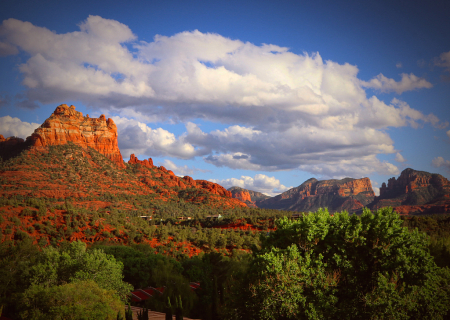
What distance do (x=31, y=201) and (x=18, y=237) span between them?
15.8m

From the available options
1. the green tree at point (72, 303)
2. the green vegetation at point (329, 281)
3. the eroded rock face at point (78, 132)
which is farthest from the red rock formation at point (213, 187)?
the green vegetation at point (329, 281)

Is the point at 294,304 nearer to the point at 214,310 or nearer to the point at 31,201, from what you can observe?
the point at 214,310

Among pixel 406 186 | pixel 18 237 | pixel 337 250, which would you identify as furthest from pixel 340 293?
pixel 406 186

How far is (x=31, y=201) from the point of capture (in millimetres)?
59906

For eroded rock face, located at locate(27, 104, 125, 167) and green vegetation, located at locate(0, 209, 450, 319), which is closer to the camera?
green vegetation, located at locate(0, 209, 450, 319)

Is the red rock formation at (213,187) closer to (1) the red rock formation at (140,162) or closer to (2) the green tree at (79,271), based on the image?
(1) the red rock formation at (140,162)

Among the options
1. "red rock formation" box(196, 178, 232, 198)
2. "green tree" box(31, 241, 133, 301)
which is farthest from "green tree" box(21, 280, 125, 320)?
"red rock formation" box(196, 178, 232, 198)

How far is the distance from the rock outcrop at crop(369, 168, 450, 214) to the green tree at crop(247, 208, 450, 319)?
116847 millimetres

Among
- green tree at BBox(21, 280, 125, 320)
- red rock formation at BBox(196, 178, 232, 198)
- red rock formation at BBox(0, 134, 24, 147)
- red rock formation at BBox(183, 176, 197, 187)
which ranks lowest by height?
green tree at BBox(21, 280, 125, 320)

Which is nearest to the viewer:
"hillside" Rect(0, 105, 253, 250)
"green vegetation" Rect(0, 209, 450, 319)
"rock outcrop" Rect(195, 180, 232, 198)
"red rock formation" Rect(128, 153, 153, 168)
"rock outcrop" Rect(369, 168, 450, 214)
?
"green vegetation" Rect(0, 209, 450, 319)

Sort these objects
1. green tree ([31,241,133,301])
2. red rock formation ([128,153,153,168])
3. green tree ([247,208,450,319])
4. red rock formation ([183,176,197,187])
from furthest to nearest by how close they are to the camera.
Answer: red rock formation ([183,176,197,187])
red rock formation ([128,153,153,168])
green tree ([31,241,133,301])
green tree ([247,208,450,319])

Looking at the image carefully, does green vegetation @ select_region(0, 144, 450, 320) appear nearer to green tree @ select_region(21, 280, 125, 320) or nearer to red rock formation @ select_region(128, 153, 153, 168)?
green tree @ select_region(21, 280, 125, 320)

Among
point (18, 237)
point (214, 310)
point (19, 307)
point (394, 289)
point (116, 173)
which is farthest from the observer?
point (116, 173)

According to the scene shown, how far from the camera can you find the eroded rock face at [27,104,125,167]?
108044 mm
